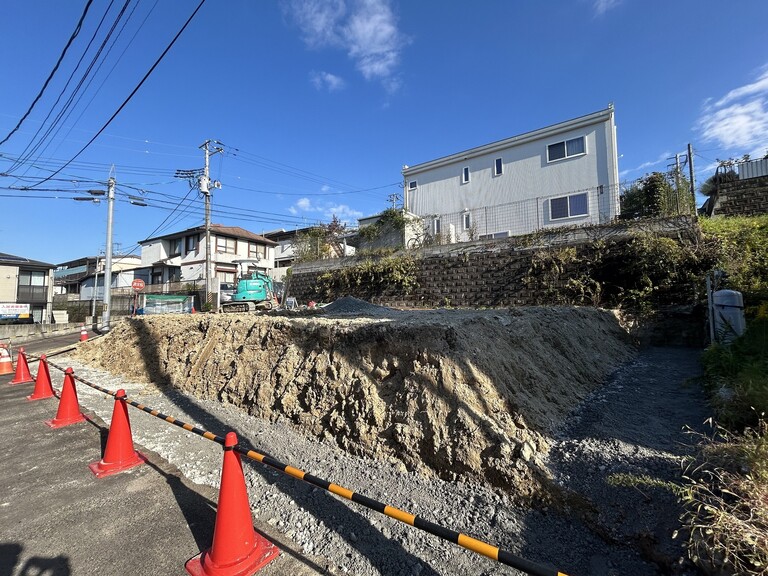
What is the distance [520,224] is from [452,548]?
14543 mm

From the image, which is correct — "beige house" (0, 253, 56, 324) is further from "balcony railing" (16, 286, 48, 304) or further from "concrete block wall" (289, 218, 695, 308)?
"concrete block wall" (289, 218, 695, 308)

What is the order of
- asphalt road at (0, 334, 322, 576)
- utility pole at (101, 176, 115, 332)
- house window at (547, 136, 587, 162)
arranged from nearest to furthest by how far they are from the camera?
asphalt road at (0, 334, 322, 576) < house window at (547, 136, 587, 162) < utility pole at (101, 176, 115, 332)

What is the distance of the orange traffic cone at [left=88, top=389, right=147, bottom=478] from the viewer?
3369 millimetres

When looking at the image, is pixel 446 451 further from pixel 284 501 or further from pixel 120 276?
pixel 120 276

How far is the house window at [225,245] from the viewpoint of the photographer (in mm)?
31375

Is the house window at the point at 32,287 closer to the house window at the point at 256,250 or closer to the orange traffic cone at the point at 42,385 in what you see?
the house window at the point at 256,250

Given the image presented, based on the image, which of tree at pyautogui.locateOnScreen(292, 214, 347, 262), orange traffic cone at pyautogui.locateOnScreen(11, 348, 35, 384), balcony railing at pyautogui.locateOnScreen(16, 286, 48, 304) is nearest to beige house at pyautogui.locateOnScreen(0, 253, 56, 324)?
balcony railing at pyautogui.locateOnScreen(16, 286, 48, 304)

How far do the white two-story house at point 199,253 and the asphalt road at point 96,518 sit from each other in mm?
26893

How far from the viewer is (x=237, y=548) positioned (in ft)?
6.84

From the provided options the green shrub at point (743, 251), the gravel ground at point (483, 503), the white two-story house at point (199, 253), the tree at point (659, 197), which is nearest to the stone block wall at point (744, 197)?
the tree at point (659, 197)

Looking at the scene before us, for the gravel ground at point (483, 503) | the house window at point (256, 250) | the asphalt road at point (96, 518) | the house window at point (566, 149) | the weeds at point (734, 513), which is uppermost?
the house window at point (566, 149)

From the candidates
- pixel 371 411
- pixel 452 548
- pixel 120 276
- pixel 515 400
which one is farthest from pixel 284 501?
pixel 120 276

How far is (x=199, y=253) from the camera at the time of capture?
31.6 metres

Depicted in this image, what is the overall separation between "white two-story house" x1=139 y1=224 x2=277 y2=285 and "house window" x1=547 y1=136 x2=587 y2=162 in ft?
73.6
